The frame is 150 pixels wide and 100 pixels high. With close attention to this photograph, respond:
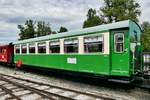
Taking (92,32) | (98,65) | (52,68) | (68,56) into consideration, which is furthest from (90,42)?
(52,68)

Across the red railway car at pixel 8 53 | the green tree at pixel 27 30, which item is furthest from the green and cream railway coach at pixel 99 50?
the green tree at pixel 27 30

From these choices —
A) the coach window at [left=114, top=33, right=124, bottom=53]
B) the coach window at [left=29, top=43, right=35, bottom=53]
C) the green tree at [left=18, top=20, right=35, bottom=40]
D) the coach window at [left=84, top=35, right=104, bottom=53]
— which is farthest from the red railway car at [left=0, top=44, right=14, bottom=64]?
the green tree at [left=18, top=20, right=35, bottom=40]

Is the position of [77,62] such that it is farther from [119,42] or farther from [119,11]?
[119,11]

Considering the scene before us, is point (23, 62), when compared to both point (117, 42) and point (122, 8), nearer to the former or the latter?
point (117, 42)

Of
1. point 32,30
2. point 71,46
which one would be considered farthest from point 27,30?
point 71,46

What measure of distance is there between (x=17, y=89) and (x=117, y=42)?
5637mm

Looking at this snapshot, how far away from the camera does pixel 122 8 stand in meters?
38.6

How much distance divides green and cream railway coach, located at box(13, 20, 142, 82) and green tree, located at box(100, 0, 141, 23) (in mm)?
22511

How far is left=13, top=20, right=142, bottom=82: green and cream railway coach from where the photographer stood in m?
11.1

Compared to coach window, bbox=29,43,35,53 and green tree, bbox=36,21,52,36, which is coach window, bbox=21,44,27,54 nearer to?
coach window, bbox=29,43,35,53

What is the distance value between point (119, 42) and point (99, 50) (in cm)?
136

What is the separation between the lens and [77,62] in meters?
14.0

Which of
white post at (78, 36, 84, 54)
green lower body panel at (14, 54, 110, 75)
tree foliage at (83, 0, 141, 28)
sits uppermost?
tree foliage at (83, 0, 141, 28)

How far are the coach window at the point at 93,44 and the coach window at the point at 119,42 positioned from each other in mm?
890
